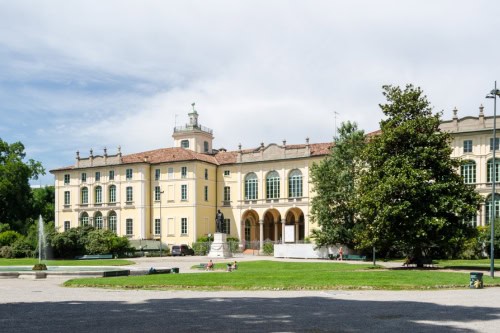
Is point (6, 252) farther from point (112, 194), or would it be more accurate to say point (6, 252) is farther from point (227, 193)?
point (227, 193)

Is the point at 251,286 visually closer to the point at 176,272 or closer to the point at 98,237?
the point at 176,272

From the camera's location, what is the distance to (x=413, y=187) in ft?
116

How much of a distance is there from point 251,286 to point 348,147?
1273 inches

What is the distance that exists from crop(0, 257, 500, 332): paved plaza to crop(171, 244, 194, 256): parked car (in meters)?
43.8

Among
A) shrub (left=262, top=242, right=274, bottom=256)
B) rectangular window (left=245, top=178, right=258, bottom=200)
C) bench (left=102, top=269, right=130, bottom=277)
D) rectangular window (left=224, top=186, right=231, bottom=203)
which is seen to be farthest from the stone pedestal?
bench (left=102, top=269, right=130, bottom=277)

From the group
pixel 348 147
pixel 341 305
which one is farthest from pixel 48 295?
pixel 348 147

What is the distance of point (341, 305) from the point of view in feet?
59.8

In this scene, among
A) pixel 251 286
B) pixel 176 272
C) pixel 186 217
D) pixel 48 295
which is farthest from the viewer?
pixel 186 217

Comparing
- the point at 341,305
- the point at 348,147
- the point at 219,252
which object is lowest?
the point at 219,252

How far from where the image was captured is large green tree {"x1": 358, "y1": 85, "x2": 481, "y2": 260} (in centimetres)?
3538

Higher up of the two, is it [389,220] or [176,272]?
[389,220]

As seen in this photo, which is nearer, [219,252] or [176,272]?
[176,272]

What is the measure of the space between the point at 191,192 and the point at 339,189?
25510mm

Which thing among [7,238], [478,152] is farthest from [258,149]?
[7,238]
